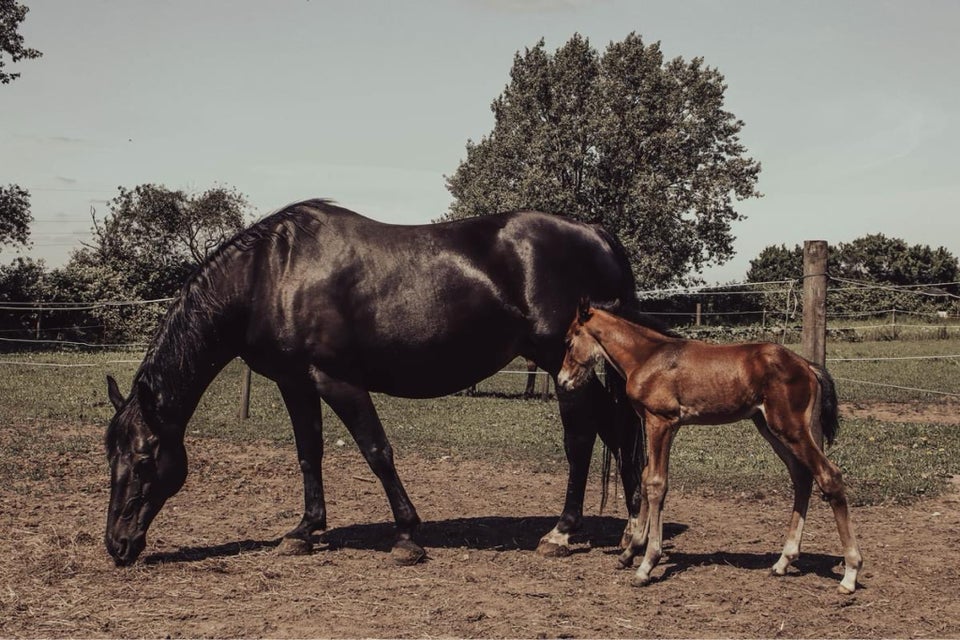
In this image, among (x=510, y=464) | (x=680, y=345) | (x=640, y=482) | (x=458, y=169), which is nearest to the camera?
(x=680, y=345)

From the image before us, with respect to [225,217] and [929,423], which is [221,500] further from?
[225,217]

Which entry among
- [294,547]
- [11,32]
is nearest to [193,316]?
[294,547]

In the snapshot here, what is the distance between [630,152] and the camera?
3303 centimetres

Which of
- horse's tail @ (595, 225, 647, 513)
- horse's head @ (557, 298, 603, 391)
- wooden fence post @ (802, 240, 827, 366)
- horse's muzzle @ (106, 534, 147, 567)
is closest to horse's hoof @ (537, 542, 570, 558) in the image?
horse's tail @ (595, 225, 647, 513)

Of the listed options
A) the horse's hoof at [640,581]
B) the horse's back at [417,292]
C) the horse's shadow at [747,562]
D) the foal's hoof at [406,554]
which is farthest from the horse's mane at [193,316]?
the horse's shadow at [747,562]

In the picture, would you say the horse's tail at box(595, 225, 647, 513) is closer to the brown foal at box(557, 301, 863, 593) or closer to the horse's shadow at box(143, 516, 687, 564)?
the brown foal at box(557, 301, 863, 593)

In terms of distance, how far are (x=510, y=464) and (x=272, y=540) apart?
350cm

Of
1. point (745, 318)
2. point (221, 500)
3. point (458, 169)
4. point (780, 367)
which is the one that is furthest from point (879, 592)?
point (458, 169)

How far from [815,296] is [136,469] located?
6215mm

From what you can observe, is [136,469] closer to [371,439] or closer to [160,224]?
[371,439]

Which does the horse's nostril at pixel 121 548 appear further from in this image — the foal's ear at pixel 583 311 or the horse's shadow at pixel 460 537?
the foal's ear at pixel 583 311

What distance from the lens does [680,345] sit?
539 centimetres

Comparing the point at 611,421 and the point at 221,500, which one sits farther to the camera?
the point at 221,500

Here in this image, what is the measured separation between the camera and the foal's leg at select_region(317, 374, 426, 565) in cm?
571
